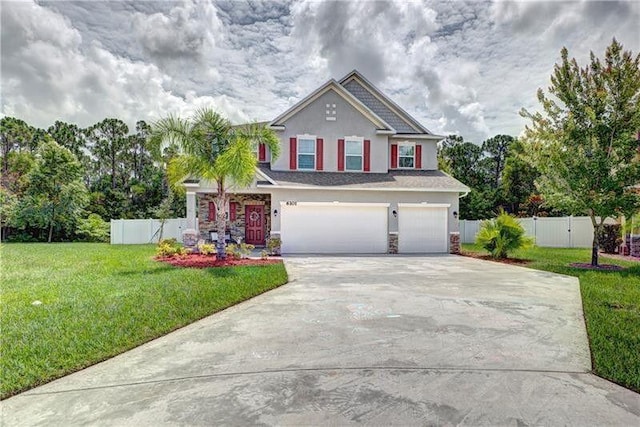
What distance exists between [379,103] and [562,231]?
1126 cm

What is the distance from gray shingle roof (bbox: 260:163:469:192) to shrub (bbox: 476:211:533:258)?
2.67m

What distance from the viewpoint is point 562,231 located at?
61.8 ft

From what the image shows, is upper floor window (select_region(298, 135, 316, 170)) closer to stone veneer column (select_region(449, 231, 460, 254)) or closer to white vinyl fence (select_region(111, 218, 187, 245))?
stone veneer column (select_region(449, 231, 460, 254))

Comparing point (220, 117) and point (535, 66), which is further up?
point (535, 66)

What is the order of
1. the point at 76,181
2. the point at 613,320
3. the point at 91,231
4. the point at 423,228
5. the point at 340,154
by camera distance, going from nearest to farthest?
the point at 613,320 → the point at 423,228 → the point at 340,154 → the point at 91,231 → the point at 76,181

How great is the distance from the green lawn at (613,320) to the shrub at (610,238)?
6.70 m

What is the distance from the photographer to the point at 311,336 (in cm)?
522

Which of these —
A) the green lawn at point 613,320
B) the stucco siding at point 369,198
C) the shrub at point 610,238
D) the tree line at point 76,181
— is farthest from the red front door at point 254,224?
the shrub at point 610,238

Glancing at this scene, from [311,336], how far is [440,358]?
1734 mm

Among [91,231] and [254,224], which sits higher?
[254,224]

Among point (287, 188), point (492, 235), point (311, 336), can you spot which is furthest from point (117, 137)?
point (311, 336)

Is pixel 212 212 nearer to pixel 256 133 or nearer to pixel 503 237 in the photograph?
pixel 256 133

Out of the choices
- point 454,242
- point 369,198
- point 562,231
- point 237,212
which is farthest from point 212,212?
point 562,231

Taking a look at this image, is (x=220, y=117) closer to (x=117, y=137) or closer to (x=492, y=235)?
(x=492, y=235)
